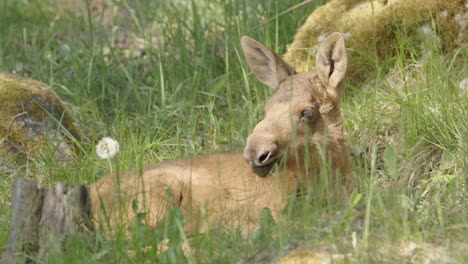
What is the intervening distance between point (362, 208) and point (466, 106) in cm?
204

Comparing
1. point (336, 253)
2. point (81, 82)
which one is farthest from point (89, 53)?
point (336, 253)

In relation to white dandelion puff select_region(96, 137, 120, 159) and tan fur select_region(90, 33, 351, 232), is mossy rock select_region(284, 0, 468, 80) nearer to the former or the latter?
tan fur select_region(90, 33, 351, 232)

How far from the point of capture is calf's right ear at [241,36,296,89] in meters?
5.37

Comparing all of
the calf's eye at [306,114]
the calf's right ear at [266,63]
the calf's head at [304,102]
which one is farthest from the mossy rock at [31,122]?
the calf's eye at [306,114]

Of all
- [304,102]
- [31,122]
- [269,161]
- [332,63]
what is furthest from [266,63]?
[31,122]

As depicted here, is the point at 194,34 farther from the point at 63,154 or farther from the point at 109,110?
the point at 63,154

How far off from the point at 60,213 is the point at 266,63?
220 cm

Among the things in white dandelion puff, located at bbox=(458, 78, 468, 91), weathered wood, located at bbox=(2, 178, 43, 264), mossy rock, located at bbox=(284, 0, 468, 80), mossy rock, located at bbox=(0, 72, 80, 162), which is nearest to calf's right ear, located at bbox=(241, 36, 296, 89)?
mossy rock, located at bbox=(284, 0, 468, 80)

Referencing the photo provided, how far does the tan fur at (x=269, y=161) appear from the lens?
182 inches

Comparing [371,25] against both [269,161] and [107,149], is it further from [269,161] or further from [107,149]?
[107,149]

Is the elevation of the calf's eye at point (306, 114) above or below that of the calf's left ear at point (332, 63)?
below

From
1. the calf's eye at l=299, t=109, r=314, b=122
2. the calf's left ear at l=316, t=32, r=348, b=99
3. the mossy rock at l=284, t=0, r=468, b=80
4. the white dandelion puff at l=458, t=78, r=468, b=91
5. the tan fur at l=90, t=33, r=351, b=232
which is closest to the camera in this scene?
the tan fur at l=90, t=33, r=351, b=232

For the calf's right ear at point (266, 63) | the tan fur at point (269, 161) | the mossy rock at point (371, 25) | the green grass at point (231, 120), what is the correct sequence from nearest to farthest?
1. the green grass at point (231, 120)
2. the tan fur at point (269, 161)
3. the calf's right ear at point (266, 63)
4. the mossy rock at point (371, 25)

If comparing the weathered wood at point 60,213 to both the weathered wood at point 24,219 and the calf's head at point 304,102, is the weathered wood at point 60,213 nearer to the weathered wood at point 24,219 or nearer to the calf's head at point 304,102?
the weathered wood at point 24,219
